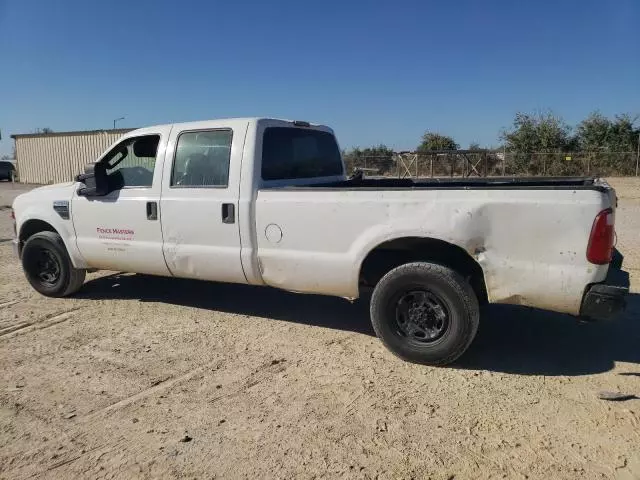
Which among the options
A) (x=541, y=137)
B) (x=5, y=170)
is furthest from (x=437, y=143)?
(x=5, y=170)

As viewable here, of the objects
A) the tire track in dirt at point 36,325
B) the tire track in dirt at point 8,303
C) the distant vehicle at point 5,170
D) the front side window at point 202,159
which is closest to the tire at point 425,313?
the front side window at point 202,159

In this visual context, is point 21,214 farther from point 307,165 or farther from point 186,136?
point 307,165

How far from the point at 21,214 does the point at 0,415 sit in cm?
355

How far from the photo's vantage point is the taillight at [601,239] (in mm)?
3586

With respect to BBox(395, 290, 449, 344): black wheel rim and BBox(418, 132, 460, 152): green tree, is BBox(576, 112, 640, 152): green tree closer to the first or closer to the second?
BBox(418, 132, 460, 152): green tree

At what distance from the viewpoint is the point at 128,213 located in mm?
5582

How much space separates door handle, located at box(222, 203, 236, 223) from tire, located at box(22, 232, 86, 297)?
7.84ft

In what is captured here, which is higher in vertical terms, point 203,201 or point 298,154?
point 298,154

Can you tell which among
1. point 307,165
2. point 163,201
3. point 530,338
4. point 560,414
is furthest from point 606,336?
point 163,201

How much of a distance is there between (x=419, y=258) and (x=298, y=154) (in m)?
1.86

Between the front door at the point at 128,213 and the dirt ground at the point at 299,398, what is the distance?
0.64 metres

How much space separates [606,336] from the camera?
4883mm

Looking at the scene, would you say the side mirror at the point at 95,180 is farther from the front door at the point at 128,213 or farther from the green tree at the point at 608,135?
the green tree at the point at 608,135

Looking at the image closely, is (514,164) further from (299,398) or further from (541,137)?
(299,398)
